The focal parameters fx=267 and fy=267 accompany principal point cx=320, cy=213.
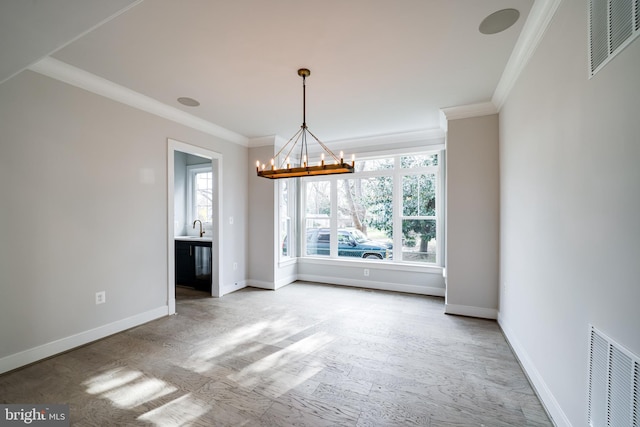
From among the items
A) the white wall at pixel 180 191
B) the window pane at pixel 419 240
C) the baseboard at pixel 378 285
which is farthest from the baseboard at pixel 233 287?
the window pane at pixel 419 240

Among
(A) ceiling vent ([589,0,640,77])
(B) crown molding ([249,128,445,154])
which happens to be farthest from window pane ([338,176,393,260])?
(A) ceiling vent ([589,0,640,77])

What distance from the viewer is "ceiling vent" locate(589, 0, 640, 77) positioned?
108cm

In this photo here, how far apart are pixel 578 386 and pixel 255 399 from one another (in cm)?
201

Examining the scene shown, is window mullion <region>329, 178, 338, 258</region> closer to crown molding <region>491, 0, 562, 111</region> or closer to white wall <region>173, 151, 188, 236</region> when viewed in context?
crown molding <region>491, 0, 562, 111</region>

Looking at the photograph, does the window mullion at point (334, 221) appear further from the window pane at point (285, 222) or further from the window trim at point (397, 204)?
the window pane at point (285, 222)

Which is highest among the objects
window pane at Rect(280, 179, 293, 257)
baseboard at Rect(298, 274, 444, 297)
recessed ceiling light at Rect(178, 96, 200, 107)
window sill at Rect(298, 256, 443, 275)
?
recessed ceiling light at Rect(178, 96, 200, 107)

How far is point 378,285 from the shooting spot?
4902mm

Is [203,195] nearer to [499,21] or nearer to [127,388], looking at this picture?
[127,388]

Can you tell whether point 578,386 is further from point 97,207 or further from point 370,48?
point 97,207

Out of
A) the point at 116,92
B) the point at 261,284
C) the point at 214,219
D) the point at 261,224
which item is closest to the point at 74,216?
the point at 116,92

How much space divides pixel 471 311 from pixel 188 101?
180 inches

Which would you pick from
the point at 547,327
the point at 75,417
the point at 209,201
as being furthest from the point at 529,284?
the point at 209,201

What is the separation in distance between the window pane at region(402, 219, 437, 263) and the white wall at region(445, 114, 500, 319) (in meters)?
0.95

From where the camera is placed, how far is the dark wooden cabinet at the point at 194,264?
4.80 metres
